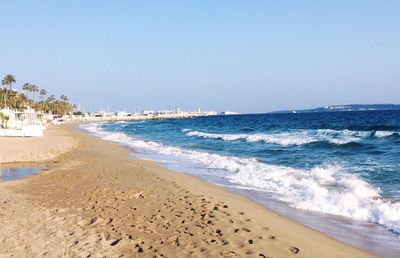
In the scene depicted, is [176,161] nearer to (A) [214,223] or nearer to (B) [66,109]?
(A) [214,223]

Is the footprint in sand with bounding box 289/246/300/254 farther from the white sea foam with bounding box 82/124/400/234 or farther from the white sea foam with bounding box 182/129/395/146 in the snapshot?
the white sea foam with bounding box 182/129/395/146

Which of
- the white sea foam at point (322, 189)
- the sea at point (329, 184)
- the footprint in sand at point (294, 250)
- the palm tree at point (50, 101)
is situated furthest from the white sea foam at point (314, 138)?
the palm tree at point (50, 101)

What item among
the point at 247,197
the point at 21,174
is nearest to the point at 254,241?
the point at 247,197

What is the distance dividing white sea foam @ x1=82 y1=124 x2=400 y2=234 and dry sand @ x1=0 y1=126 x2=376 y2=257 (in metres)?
1.66

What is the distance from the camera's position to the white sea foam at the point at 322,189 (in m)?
9.42

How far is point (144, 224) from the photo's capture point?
782 cm

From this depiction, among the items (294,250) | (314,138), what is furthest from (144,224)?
(314,138)

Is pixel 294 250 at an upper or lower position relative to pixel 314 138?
upper

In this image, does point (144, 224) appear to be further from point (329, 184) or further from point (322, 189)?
point (329, 184)

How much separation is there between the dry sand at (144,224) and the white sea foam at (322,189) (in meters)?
1.66

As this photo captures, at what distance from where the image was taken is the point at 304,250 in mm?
6285

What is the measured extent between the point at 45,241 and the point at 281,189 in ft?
26.2

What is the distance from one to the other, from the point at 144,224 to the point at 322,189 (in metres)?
6.52

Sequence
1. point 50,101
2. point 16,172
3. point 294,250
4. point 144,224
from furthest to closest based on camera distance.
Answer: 1. point 50,101
2. point 16,172
3. point 144,224
4. point 294,250
